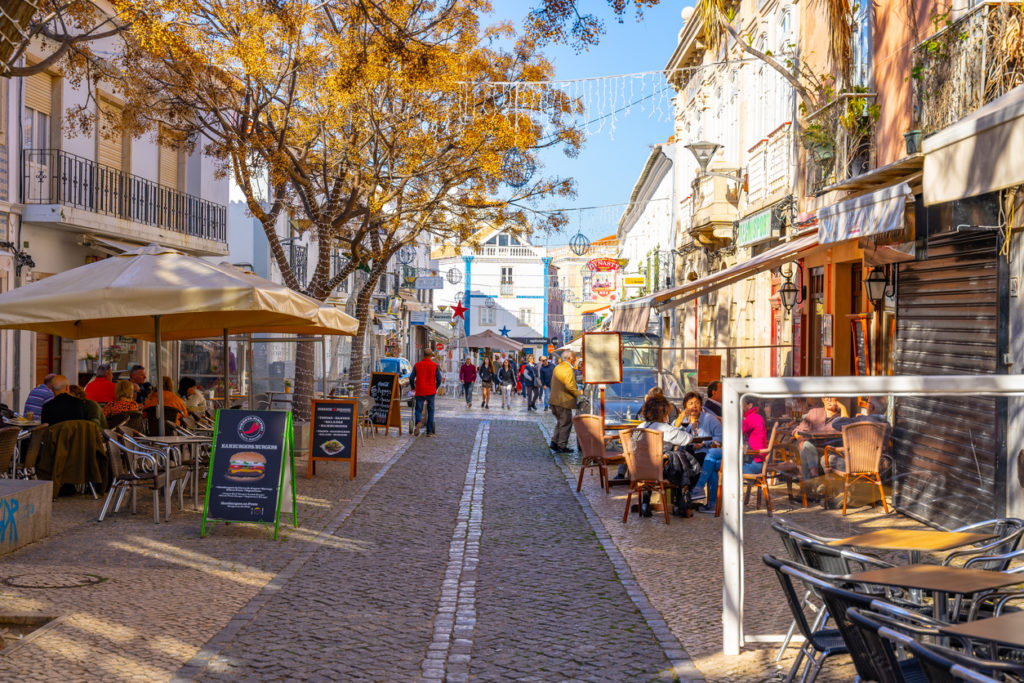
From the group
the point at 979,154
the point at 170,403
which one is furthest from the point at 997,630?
the point at 170,403

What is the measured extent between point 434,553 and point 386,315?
38.7 m

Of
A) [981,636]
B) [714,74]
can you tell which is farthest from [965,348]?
[714,74]

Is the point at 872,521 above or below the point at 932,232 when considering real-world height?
below

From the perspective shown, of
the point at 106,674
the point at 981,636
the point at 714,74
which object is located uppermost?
the point at 714,74

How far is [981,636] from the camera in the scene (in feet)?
13.8

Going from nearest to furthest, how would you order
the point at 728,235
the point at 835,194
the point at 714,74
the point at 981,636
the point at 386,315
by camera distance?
the point at 981,636 → the point at 835,194 → the point at 728,235 → the point at 714,74 → the point at 386,315

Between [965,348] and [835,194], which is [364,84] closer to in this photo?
[835,194]

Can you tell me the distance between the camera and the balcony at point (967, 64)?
10258 mm

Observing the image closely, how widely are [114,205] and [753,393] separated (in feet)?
63.4

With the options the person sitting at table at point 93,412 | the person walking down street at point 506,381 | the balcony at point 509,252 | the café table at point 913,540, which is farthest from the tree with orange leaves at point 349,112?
the balcony at point 509,252

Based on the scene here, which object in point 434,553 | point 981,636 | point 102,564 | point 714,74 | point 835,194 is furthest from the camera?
point 714,74

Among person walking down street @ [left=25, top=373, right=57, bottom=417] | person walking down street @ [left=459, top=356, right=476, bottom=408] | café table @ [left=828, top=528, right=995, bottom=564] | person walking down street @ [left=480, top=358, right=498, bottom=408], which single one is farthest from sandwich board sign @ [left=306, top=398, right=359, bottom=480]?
person walking down street @ [left=459, top=356, right=476, bottom=408]

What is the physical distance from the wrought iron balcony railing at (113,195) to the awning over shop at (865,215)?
1444cm

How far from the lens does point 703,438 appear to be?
490 inches
